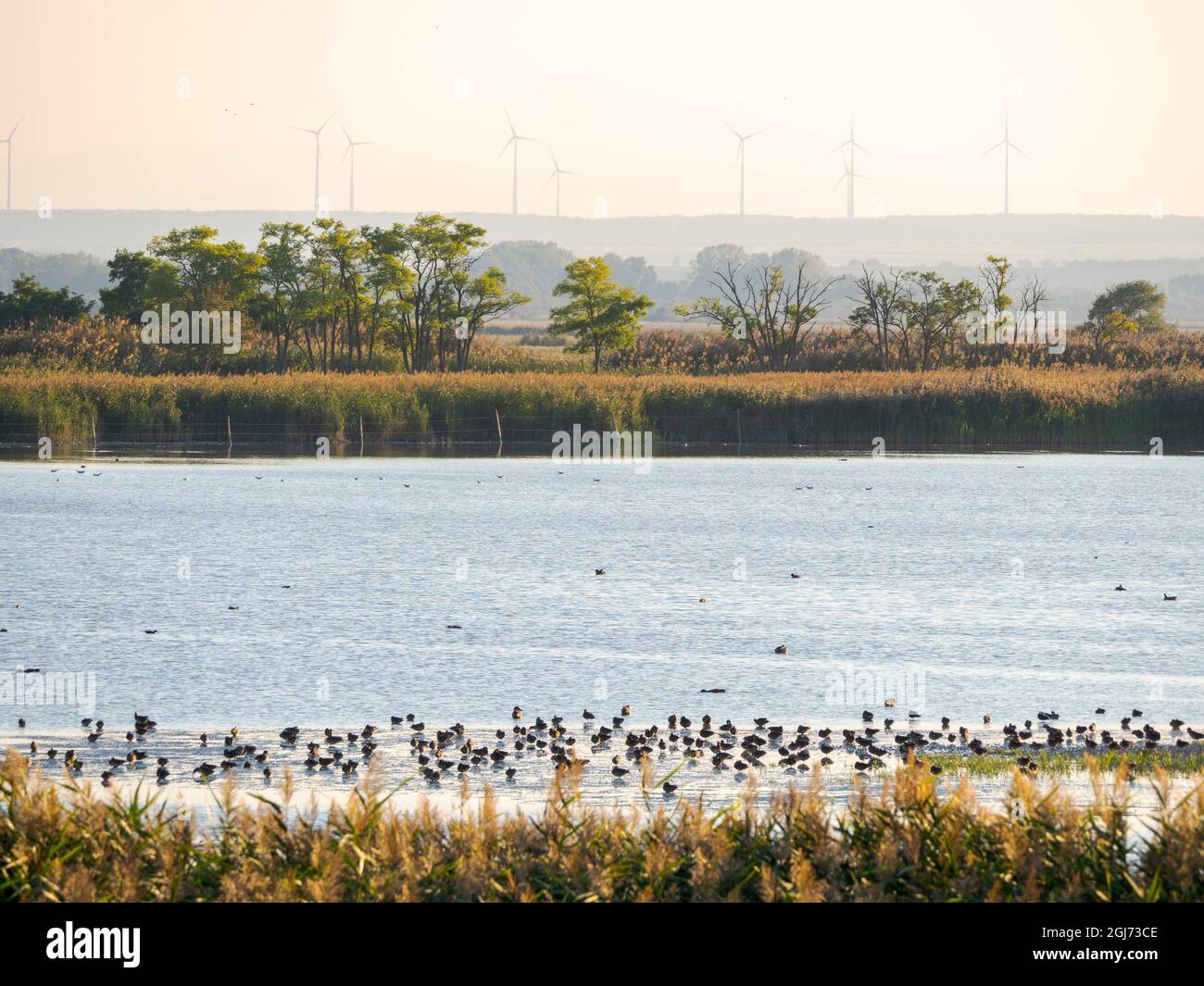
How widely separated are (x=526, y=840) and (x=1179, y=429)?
60567 millimetres

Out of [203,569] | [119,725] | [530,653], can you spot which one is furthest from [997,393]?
[119,725]

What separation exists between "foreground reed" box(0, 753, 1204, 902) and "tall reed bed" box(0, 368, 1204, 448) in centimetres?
5684

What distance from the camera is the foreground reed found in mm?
8547

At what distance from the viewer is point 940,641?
69.8ft

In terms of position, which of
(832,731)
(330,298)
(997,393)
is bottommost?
(832,731)

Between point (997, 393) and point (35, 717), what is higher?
point (997, 393)

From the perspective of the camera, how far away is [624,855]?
9.11 meters

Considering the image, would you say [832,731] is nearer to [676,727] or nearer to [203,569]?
[676,727]

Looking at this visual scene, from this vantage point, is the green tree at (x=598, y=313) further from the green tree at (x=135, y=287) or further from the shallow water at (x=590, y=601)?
the shallow water at (x=590, y=601)

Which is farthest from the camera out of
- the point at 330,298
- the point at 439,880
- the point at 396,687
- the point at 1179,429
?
the point at 330,298

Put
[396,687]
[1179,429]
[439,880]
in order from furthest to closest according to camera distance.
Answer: [1179,429] → [396,687] → [439,880]

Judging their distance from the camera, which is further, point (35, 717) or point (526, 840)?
point (35, 717)
